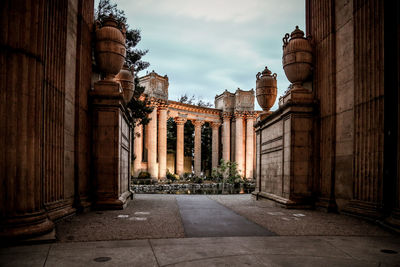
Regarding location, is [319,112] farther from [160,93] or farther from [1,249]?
[160,93]

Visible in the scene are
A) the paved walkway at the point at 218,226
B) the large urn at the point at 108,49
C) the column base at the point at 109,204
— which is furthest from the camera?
the large urn at the point at 108,49

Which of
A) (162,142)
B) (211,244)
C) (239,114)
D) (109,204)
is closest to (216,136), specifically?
(239,114)

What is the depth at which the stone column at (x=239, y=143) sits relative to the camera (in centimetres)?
4262

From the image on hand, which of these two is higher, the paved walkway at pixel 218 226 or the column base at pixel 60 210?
the column base at pixel 60 210

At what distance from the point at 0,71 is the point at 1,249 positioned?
10.3ft

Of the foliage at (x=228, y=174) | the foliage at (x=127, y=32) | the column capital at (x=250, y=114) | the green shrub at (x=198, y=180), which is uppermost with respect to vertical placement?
the foliage at (x=127, y=32)

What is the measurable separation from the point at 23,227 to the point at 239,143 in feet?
126

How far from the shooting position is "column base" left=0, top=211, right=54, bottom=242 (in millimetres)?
5465

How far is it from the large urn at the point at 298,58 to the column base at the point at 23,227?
10.5 meters

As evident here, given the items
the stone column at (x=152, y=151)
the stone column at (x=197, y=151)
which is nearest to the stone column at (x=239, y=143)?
the stone column at (x=197, y=151)

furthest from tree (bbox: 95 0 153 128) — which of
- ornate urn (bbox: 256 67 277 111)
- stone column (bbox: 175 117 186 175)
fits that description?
stone column (bbox: 175 117 186 175)

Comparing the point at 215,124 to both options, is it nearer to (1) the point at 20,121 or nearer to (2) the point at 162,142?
(2) the point at 162,142

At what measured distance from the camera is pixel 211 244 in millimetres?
5781

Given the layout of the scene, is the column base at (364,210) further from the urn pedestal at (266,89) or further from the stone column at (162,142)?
the stone column at (162,142)
